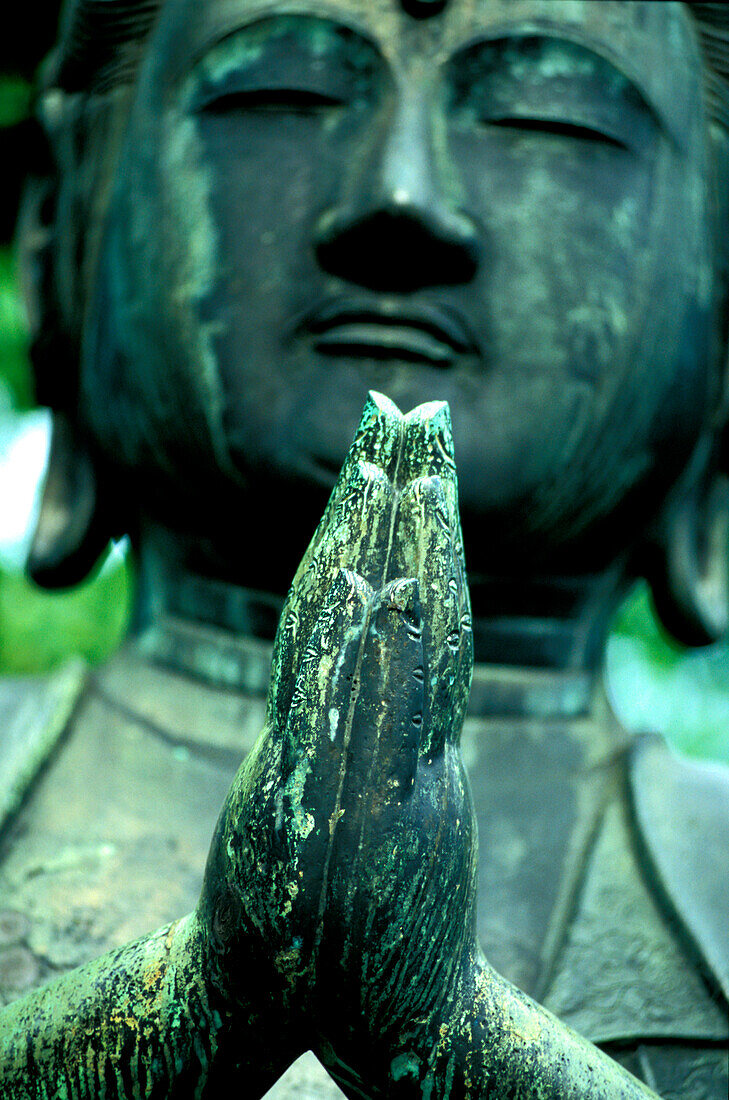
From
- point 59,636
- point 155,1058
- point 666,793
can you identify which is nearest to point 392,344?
point 666,793

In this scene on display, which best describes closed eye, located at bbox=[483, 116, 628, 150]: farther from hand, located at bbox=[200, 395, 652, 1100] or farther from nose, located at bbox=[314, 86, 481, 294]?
hand, located at bbox=[200, 395, 652, 1100]

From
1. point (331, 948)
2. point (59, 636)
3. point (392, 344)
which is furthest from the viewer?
point (59, 636)

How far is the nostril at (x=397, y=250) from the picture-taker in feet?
7.58

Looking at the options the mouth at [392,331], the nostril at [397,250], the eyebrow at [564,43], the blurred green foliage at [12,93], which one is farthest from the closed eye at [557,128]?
the blurred green foliage at [12,93]

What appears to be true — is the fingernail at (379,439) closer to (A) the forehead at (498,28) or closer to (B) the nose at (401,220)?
(B) the nose at (401,220)

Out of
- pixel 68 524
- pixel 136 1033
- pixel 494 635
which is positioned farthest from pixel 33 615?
pixel 136 1033

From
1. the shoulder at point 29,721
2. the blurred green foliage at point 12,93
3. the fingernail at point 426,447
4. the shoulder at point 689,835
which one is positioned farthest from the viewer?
the blurred green foliage at point 12,93

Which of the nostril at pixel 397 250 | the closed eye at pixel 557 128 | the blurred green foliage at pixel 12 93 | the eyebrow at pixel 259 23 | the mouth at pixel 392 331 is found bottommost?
the mouth at pixel 392 331

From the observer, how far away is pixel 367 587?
140cm

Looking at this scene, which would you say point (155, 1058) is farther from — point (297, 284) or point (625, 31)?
point (625, 31)

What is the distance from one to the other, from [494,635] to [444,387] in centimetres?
54

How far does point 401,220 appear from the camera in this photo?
229 cm

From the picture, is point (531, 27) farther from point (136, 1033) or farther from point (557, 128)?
point (136, 1033)

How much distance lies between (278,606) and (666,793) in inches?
31.2
